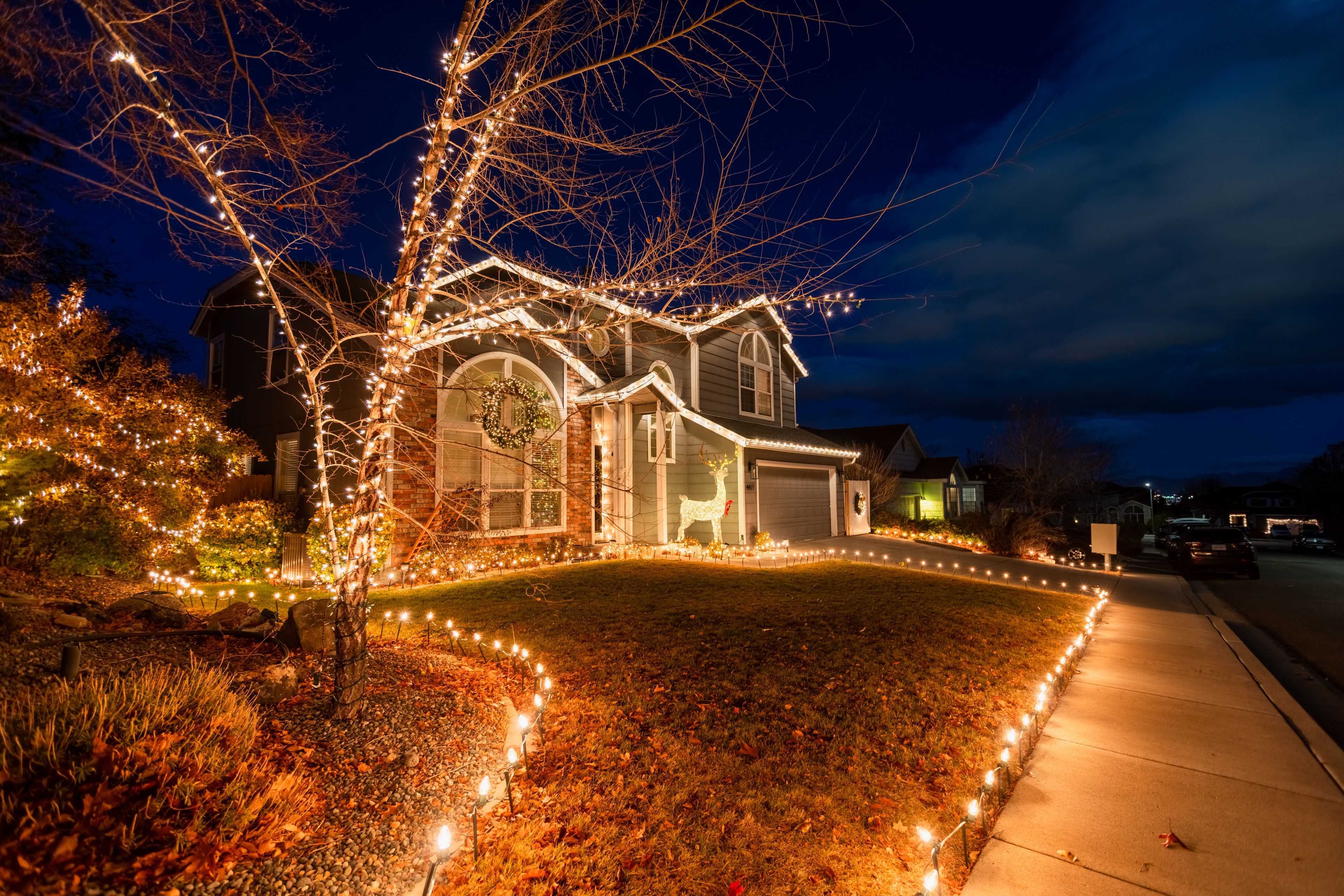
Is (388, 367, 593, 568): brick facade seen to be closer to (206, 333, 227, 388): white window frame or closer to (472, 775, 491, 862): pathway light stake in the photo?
(472, 775, 491, 862): pathway light stake

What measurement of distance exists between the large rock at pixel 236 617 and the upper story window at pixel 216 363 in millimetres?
13288

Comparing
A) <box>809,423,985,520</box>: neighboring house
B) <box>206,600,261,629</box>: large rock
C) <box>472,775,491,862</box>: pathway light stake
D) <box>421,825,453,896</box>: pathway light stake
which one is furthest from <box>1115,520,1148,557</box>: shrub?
<box>206,600,261,629</box>: large rock

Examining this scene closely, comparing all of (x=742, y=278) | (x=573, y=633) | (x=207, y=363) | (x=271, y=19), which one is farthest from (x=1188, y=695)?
(x=207, y=363)

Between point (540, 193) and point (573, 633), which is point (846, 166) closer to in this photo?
point (540, 193)

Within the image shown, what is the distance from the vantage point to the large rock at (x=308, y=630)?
5.01 meters

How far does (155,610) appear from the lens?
5.46 m

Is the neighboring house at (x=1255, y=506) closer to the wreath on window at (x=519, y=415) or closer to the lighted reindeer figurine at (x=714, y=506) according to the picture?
the lighted reindeer figurine at (x=714, y=506)

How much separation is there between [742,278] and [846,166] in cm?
104

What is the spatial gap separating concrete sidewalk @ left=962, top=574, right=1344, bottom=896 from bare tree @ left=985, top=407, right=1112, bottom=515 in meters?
27.9

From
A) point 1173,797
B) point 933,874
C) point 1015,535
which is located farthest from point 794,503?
point 933,874

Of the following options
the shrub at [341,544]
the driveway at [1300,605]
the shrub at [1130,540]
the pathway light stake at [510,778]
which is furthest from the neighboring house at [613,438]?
the shrub at [1130,540]

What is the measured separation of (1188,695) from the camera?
18.0 feet

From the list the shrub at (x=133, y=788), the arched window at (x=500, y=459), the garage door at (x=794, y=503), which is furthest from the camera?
the garage door at (x=794, y=503)

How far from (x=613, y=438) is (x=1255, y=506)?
82794mm
